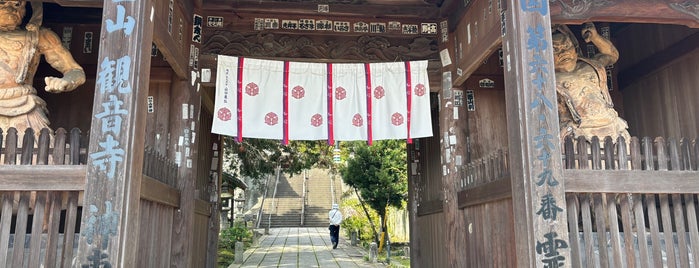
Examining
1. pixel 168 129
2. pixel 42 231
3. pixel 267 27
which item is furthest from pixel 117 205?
pixel 267 27

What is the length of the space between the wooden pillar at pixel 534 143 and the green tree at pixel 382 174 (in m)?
9.87

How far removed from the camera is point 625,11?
524 centimetres

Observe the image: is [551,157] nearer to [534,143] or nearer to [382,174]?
[534,143]

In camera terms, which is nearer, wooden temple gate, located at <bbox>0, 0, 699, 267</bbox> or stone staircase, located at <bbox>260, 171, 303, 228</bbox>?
wooden temple gate, located at <bbox>0, 0, 699, 267</bbox>

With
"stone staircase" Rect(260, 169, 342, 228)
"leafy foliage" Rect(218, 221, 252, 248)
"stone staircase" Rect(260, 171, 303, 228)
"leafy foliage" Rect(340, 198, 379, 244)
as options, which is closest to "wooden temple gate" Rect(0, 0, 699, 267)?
"leafy foliage" Rect(218, 221, 252, 248)

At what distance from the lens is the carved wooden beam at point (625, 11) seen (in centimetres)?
506

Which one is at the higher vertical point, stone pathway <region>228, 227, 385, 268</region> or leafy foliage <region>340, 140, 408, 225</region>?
leafy foliage <region>340, 140, 408, 225</region>

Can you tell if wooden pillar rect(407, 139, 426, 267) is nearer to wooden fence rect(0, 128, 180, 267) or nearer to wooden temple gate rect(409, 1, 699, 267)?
wooden temple gate rect(409, 1, 699, 267)

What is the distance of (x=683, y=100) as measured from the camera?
252 inches

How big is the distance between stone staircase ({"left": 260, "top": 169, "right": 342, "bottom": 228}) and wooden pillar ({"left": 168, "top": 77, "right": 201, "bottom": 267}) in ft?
67.9

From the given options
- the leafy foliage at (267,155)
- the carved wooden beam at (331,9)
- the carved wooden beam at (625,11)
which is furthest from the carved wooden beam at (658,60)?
the leafy foliage at (267,155)

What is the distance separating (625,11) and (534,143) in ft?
7.38

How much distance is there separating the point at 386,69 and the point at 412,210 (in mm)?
3238

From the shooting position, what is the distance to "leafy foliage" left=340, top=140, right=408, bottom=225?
14.2 m
